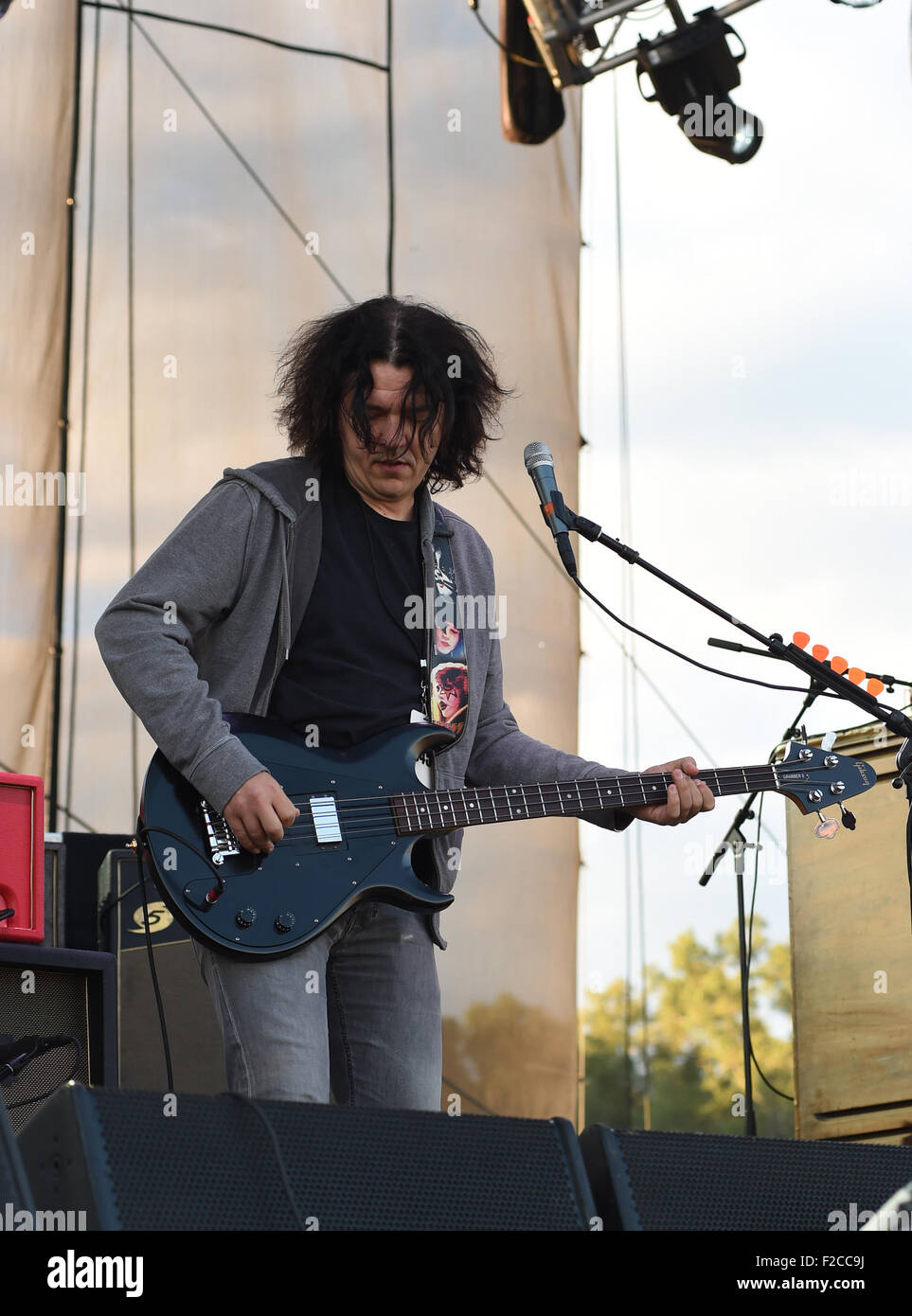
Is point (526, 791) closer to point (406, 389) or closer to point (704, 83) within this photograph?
point (406, 389)

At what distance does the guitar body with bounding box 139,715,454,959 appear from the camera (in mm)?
2162

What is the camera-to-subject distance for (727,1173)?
5.32 ft

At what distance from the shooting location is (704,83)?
4121 millimetres

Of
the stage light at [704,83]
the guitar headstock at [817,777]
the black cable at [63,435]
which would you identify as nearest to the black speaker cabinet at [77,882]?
the black cable at [63,435]

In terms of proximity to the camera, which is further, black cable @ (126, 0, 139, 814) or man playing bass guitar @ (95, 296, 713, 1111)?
black cable @ (126, 0, 139, 814)

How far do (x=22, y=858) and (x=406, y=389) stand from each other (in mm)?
1286

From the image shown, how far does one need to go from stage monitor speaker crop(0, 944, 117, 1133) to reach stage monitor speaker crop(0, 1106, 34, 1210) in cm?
159

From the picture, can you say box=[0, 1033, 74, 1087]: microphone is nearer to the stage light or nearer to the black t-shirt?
the black t-shirt

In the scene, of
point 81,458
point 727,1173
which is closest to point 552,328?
point 81,458

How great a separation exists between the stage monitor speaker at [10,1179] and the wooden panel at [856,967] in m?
2.39

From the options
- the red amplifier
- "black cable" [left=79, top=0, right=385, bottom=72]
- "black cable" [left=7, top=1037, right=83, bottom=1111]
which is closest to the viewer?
"black cable" [left=7, top=1037, right=83, bottom=1111]

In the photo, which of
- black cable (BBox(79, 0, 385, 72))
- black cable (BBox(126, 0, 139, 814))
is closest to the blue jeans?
black cable (BBox(126, 0, 139, 814))

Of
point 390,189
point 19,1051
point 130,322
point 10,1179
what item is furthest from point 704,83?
point 10,1179
